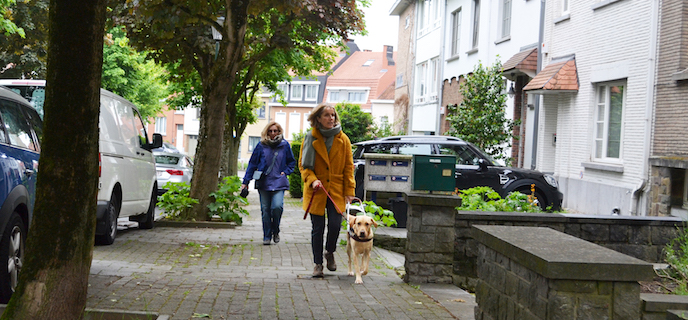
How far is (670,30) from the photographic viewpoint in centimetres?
1298

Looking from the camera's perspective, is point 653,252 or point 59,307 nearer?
point 59,307

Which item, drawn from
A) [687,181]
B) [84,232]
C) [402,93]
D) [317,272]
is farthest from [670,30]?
[402,93]

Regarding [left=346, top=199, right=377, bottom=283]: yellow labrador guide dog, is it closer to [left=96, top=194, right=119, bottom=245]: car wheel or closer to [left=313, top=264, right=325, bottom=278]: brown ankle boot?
[left=313, top=264, right=325, bottom=278]: brown ankle boot

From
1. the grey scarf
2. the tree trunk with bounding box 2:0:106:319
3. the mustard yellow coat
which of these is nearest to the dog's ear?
the mustard yellow coat

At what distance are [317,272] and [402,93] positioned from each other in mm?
30795

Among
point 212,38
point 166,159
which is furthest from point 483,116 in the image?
point 166,159

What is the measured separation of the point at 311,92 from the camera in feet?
235

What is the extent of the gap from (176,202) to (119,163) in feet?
9.59

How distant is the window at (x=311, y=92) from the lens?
71.1 metres

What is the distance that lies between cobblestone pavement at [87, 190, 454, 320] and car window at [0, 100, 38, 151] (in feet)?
4.44

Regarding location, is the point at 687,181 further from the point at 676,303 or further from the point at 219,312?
the point at 219,312

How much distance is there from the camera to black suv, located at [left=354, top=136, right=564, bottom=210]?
13906mm

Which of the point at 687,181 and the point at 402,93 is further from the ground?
the point at 402,93

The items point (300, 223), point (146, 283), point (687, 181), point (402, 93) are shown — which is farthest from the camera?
Result: point (402, 93)
